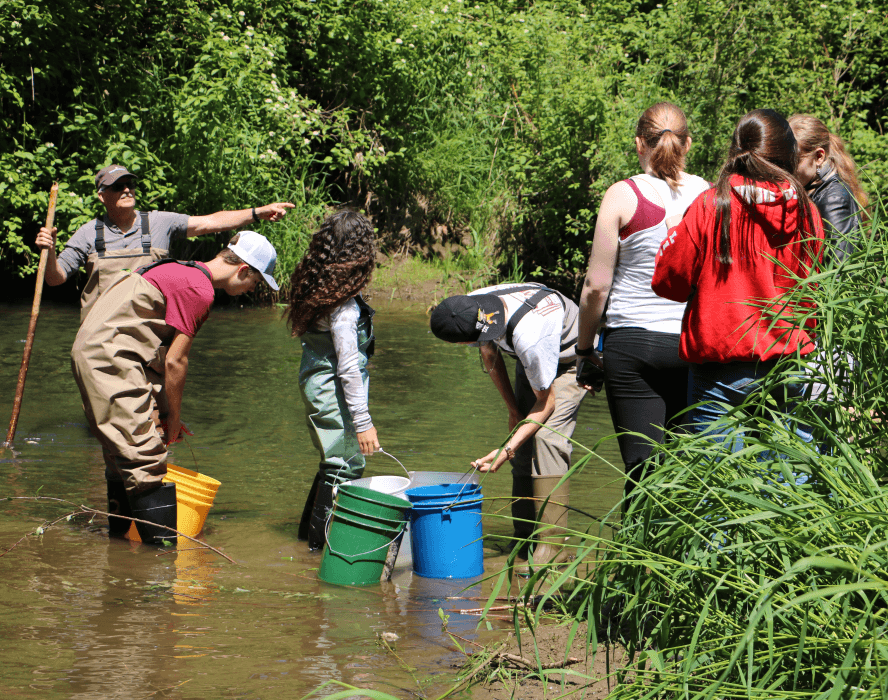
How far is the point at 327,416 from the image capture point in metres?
4.99

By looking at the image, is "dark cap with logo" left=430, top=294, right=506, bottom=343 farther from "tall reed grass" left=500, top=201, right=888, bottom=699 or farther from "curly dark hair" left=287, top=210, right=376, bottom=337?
"tall reed grass" left=500, top=201, right=888, bottom=699

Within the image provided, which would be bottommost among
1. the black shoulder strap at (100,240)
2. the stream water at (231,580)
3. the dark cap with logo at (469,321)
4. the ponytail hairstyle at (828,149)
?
the stream water at (231,580)

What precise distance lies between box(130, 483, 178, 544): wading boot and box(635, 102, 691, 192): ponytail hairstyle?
2786 millimetres

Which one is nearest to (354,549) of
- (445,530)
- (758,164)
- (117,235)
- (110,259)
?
(445,530)

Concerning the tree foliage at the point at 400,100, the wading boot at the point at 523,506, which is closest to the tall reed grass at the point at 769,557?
the wading boot at the point at 523,506

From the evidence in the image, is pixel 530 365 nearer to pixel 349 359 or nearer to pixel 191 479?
pixel 349 359

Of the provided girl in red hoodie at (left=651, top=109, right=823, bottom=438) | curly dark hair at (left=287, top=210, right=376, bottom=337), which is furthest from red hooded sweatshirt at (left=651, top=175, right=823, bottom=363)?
curly dark hair at (left=287, top=210, right=376, bottom=337)

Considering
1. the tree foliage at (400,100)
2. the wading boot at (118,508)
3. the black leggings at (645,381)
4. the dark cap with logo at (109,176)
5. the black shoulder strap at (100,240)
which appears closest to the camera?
the black leggings at (645,381)

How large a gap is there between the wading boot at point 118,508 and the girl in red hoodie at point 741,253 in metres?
3.03

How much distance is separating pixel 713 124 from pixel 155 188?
8.44 metres

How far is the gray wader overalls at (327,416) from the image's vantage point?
498 centimetres

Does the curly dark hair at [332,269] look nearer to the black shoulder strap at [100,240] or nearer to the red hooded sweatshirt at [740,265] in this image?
the red hooded sweatshirt at [740,265]

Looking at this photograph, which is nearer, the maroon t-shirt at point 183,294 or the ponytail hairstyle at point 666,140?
the ponytail hairstyle at point 666,140

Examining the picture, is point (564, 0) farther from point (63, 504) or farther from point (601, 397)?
point (63, 504)
